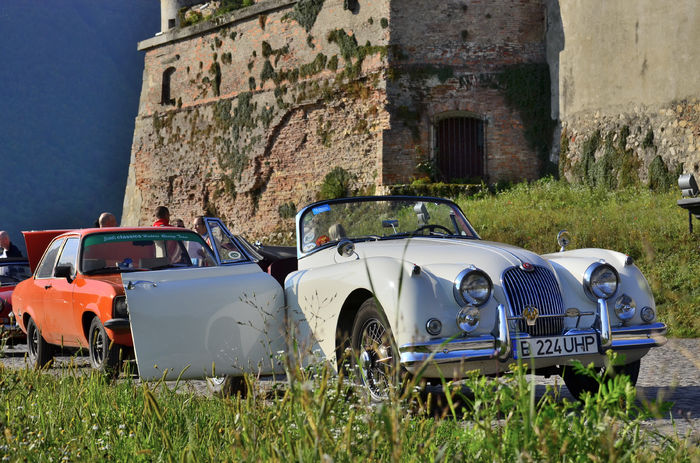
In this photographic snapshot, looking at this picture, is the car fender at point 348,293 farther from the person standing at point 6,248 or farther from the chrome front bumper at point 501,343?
the person standing at point 6,248

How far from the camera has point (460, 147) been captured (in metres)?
21.1

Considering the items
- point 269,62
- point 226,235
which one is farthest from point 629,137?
point 226,235

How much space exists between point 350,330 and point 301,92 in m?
17.2

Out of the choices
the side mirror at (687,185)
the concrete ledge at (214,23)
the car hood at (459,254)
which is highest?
the concrete ledge at (214,23)

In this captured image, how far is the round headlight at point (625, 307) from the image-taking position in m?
5.91

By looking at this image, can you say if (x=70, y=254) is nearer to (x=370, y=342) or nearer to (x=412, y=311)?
(x=370, y=342)

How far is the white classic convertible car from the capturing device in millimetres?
5328

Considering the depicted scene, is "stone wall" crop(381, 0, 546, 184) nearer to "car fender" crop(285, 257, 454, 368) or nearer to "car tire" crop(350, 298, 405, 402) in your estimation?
"car fender" crop(285, 257, 454, 368)

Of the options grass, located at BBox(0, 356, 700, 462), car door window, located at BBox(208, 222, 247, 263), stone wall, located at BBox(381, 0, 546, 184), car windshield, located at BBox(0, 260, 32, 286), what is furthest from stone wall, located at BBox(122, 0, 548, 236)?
grass, located at BBox(0, 356, 700, 462)

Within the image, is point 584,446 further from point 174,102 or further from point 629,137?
point 174,102

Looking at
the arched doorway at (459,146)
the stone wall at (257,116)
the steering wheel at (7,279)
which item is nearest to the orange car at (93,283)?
the steering wheel at (7,279)

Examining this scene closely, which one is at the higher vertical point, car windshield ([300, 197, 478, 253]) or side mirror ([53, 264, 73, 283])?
car windshield ([300, 197, 478, 253])

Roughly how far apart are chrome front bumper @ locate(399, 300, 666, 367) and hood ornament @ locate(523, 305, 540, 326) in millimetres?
97

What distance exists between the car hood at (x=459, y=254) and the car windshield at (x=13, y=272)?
673cm
